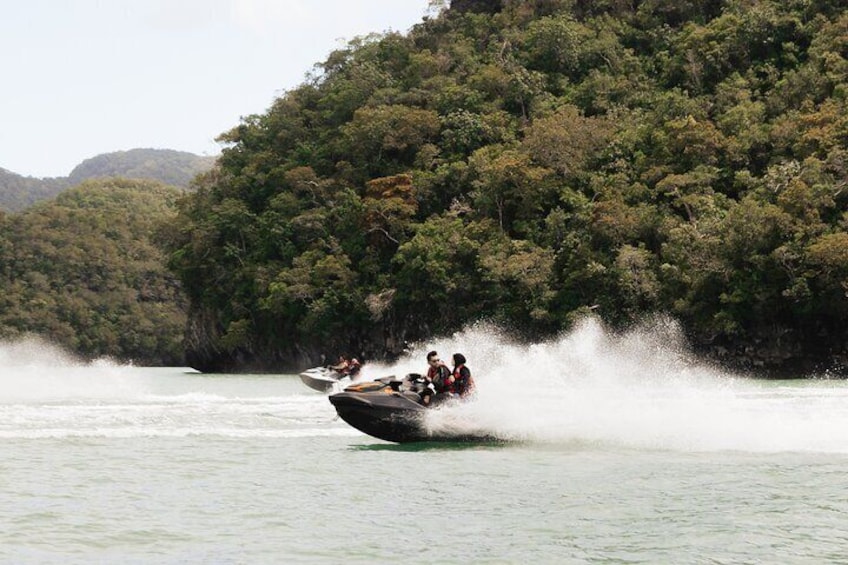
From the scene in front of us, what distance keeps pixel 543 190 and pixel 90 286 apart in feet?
236

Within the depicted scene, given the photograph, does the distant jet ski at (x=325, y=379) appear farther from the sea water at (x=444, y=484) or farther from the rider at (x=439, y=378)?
the rider at (x=439, y=378)

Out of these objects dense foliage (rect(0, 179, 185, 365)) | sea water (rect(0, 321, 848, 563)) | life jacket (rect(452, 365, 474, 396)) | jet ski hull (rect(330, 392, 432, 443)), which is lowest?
sea water (rect(0, 321, 848, 563))

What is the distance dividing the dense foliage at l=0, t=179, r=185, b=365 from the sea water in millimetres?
89216

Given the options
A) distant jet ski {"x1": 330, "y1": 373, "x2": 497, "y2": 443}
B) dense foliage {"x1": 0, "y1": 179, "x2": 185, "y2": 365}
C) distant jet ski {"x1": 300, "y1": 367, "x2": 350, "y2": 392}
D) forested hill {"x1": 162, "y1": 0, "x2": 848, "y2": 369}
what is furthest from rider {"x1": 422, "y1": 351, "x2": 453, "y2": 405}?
dense foliage {"x1": 0, "y1": 179, "x2": 185, "y2": 365}

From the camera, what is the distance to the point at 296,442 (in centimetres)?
2167

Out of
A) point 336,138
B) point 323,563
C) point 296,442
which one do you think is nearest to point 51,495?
point 323,563

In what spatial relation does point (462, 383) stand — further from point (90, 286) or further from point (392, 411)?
point (90, 286)

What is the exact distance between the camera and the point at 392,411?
67.0ft

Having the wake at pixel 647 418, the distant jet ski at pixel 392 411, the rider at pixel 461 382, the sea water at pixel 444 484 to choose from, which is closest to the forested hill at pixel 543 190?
the wake at pixel 647 418

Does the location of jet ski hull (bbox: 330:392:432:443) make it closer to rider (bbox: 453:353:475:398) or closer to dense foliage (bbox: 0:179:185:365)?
rider (bbox: 453:353:475:398)

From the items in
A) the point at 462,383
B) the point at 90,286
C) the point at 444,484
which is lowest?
the point at 444,484

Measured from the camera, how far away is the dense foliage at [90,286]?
113 m

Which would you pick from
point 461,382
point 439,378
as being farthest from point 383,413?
point 461,382

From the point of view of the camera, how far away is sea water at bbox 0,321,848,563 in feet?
40.3
